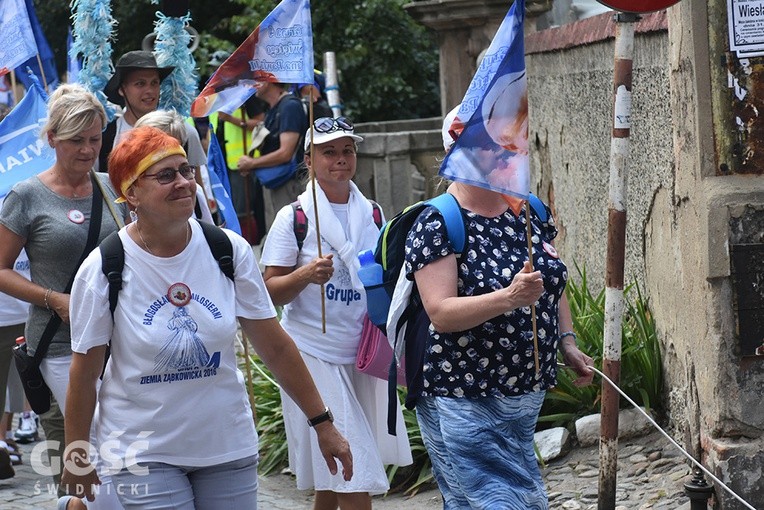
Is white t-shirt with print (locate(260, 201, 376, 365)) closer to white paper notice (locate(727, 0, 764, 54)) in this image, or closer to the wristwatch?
the wristwatch

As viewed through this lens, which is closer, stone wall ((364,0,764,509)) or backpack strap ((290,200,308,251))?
stone wall ((364,0,764,509))

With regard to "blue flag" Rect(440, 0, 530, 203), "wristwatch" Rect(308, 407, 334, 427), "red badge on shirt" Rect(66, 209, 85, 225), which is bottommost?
"wristwatch" Rect(308, 407, 334, 427)

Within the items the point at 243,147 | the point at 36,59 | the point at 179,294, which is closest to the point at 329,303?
the point at 179,294

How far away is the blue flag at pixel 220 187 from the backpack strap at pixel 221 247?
3101 millimetres

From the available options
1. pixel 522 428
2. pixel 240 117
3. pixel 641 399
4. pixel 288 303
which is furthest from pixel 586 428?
pixel 240 117

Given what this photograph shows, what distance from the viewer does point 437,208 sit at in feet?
15.0

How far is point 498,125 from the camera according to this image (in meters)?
4.54

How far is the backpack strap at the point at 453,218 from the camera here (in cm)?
448

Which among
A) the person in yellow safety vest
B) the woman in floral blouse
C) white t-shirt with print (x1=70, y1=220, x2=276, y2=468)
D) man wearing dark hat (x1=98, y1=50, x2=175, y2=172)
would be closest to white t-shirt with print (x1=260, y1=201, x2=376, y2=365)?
the woman in floral blouse

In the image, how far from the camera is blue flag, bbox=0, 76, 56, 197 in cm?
663

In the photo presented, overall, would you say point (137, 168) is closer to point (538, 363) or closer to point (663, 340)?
point (538, 363)

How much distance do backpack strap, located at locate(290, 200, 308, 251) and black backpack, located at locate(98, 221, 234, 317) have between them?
1.50 m

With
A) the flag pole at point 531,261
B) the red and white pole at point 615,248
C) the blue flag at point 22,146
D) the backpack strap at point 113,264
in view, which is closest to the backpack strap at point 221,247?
the backpack strap at point 113,264

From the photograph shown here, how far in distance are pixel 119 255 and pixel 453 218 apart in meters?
1.09
